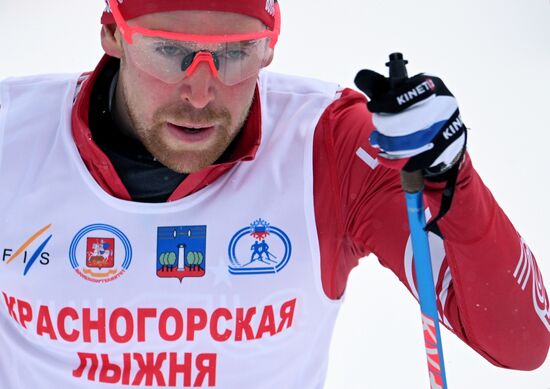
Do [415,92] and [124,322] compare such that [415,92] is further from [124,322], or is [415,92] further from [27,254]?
[27,254]

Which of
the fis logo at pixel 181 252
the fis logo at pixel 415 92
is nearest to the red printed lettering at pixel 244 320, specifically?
the fis logo at pixel 181 252

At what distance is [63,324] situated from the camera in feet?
6.88

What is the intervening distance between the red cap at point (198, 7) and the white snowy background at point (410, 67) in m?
1.73

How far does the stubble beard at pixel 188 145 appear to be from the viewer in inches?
76.3

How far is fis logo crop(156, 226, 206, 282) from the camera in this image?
2064 mm

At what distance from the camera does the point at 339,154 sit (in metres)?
2.04

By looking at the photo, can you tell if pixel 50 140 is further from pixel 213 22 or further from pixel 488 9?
pixel 488 9

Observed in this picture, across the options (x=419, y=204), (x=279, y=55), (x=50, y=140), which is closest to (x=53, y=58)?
(x=279, y=55)

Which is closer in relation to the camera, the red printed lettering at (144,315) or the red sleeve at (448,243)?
the red sleeve at (448,243)

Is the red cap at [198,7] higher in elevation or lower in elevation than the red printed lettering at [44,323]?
higher

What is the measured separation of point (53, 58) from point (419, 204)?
3.22 m

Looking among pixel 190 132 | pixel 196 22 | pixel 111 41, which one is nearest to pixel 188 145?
pixel 190 132

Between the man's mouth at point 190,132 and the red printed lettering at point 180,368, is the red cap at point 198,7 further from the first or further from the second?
the red printed lettering at point 180,368

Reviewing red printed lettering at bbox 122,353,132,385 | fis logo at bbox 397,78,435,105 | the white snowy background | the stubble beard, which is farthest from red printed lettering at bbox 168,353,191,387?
the white snowy background
